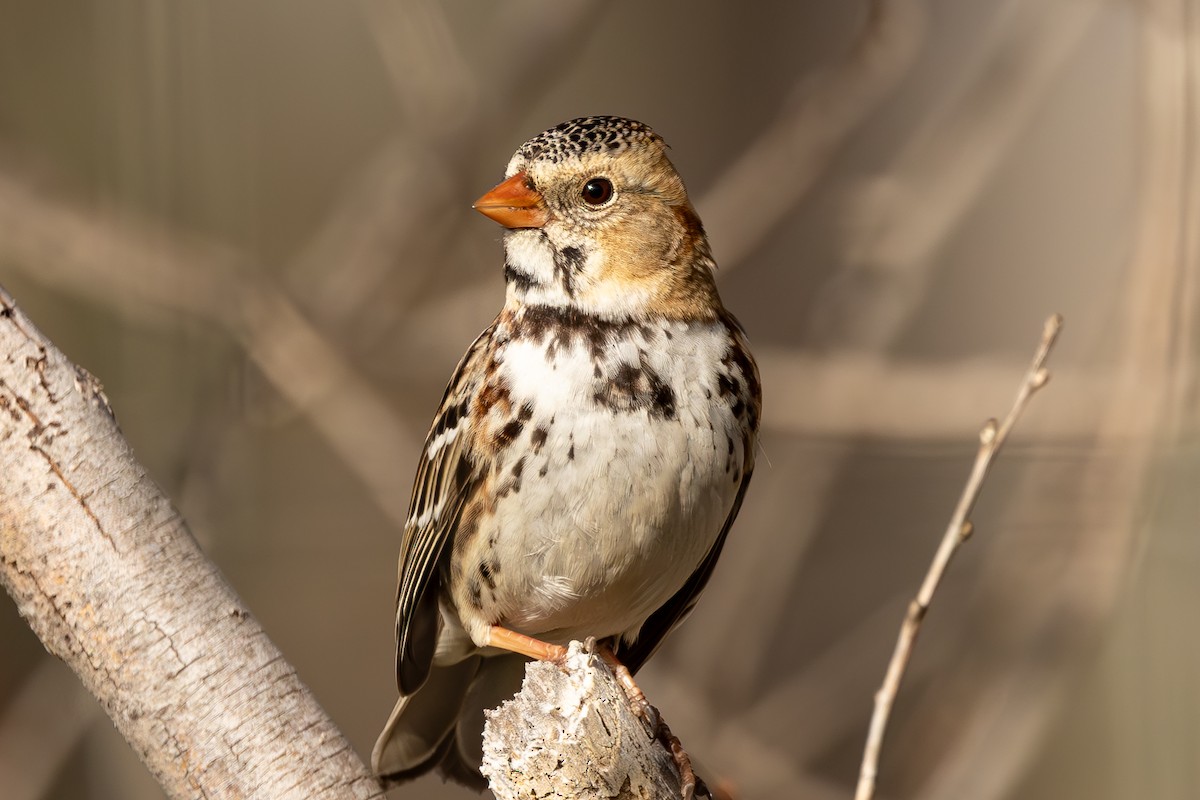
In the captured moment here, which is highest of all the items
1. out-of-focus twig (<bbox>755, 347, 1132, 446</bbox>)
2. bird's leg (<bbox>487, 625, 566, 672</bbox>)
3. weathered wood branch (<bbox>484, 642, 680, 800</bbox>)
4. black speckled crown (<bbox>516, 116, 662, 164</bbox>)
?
black speckled crown (<bbox>516, 116, 662, 164</bbox>)

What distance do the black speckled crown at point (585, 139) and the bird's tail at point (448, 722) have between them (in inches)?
55.8

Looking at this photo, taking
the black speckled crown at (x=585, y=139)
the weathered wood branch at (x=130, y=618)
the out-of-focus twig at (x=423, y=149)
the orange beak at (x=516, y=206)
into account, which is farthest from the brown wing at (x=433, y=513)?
the out-of-focus twig at (x=423, y=149)

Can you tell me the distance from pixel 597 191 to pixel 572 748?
1.31 metres

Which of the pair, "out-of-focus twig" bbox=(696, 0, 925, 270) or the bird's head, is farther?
"out-of-focus twig" bbox=(696, 0, 925, 270)

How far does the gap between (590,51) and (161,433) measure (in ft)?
10.8

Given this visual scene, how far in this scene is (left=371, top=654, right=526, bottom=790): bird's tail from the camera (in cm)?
357

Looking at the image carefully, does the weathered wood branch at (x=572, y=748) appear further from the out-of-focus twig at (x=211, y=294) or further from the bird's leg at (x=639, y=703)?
the out-of-focus twig at (x=211, y=294)

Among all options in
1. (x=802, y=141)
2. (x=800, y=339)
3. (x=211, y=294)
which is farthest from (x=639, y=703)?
(x=800, y=339)

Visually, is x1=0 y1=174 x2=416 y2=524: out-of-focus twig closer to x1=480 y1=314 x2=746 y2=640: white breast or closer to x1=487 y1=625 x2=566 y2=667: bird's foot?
Answer: x1=487 y1=625 x2=566 y2=667: bird's foot

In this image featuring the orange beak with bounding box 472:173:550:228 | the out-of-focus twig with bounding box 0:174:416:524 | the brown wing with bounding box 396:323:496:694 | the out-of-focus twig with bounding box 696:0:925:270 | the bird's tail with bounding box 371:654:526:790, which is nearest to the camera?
the orange beak with bounding box 472:173:550:228

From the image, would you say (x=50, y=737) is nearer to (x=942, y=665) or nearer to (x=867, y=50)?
(x=942, y=665)

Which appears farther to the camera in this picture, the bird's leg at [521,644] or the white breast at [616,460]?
the bird's leg at [521,644]

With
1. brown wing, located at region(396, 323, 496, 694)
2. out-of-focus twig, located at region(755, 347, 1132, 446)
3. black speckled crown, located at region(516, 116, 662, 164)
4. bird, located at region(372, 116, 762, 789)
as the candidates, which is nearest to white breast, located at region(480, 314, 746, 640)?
bird, located at region(372, 116, 762, 789)

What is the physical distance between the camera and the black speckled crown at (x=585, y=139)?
3.03 m
